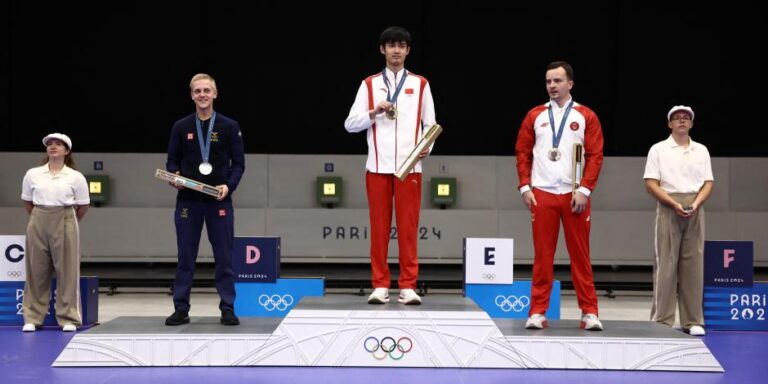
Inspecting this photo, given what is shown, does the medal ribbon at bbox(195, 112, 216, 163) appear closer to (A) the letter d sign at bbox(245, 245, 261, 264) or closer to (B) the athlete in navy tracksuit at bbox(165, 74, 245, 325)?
(B) the athlete in navy tracksuit at bbox(165, 74, 245, 325)

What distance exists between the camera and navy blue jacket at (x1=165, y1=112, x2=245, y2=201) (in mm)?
5895

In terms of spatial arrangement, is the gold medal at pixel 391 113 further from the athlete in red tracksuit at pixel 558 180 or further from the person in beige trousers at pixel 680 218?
the person in beige trousers at pixel 680 218

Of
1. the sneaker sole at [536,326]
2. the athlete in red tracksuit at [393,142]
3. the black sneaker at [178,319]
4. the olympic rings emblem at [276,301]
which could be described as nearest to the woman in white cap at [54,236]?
the olympic rings emblem at [276,301]

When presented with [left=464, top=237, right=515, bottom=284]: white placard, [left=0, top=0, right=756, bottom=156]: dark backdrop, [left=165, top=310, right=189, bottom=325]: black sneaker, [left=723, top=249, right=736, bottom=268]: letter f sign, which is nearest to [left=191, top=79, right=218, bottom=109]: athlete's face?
[left=165, top=310, right=189, bottom=325]: black sneaker


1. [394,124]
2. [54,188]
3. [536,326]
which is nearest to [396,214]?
[394,124]

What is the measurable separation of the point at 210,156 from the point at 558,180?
228 cm

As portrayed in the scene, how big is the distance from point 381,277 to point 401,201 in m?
0.54

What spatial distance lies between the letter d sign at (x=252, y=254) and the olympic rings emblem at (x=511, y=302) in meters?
2.27

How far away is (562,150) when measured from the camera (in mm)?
5781

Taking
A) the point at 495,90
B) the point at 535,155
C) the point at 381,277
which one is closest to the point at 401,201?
the point at 381,277

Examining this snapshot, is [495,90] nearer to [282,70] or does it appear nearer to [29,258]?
[282,70]

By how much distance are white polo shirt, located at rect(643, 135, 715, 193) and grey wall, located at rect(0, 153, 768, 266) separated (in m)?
3.90

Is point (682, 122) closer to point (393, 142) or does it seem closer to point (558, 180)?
point (558, 180)

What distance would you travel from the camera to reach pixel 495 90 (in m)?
12.2
